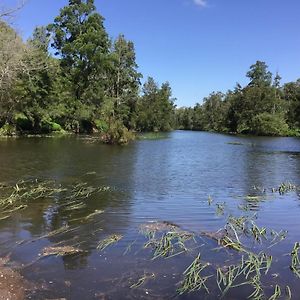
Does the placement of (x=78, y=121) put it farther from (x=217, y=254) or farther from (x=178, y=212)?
(x=217, y=254)

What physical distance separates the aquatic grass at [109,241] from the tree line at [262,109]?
88.6m

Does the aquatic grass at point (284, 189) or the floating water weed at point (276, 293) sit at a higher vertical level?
the aquatic grass at point (284, 189)

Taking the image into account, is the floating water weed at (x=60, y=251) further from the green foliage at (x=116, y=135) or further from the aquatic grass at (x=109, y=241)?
the green foliage at (x=116, y=135)

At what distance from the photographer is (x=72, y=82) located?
219 feet

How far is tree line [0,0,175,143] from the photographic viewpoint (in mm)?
45125

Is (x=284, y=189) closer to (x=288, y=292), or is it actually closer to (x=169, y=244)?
(x=169, y=244)

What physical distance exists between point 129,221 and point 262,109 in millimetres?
98371

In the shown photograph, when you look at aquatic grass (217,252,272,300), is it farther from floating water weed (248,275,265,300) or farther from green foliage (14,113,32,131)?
green foliage (14,113,32,131)

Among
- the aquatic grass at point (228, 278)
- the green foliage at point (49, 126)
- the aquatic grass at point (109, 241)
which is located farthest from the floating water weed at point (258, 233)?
the green foliage at point (49, 126)

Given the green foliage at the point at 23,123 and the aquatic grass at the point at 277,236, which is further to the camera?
the green foliage at the point at 23,123

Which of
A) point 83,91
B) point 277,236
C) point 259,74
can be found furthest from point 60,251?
point 259,74

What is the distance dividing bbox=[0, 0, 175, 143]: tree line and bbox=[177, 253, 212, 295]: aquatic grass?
98.7ft

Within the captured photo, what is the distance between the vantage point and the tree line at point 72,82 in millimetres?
45125

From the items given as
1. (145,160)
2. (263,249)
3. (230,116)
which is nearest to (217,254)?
(263,249)
